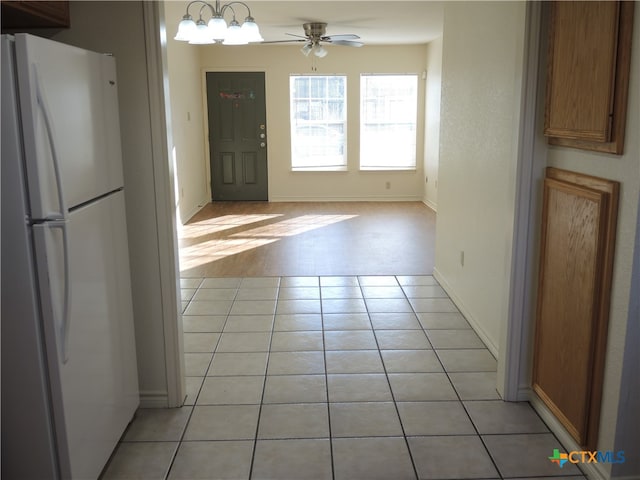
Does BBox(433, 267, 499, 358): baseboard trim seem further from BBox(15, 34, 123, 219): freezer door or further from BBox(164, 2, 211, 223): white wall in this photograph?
BBox(164, 2, 211, 223): white wall

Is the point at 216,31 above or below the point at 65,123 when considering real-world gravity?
above

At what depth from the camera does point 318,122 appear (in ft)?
29.4

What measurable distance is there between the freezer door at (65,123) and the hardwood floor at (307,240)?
284 cm

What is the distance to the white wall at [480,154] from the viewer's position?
2938mm

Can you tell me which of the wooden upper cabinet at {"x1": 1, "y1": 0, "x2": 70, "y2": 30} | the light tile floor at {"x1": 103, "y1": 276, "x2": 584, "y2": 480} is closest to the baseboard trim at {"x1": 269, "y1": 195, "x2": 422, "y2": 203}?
the light tile floor at {"x1": 103, "y1": 276, "x2": 584, "y2": 480}

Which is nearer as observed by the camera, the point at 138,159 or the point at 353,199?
the point at 138,159

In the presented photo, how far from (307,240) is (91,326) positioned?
4285 mm

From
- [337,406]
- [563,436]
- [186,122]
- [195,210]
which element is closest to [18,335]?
[337,406]

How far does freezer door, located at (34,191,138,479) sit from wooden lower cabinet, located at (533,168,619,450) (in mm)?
1755

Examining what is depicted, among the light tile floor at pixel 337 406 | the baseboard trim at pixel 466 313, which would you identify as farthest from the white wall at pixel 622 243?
the baseboard trim at pixel 466 313

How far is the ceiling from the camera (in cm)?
546

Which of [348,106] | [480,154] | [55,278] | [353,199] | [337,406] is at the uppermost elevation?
[348,106]

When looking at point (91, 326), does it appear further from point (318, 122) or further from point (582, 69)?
point (318, 122)

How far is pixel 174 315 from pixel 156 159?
708 millimetres
